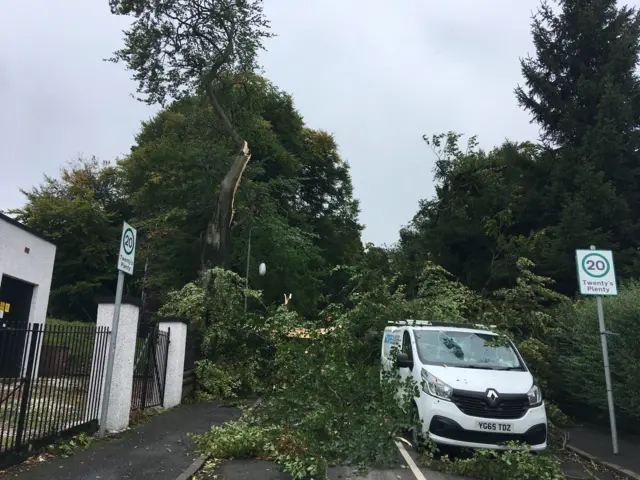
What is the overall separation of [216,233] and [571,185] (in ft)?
41.4

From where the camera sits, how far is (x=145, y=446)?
779 cm

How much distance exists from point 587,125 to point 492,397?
14.1m

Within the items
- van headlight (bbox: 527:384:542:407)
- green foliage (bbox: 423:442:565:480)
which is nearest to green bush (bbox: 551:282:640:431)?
van headlight (bbox: 527:384:542:407)

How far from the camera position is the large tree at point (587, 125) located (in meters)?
15.9

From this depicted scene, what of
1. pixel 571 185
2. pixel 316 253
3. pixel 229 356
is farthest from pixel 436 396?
pixel 316 253

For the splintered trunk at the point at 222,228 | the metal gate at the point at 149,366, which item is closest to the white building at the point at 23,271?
the metal gate at the point at 149,366

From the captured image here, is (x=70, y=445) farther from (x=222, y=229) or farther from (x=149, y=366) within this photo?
(x=222, y=229)

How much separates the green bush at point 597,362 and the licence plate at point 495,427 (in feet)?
8.17

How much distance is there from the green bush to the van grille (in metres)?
2.20

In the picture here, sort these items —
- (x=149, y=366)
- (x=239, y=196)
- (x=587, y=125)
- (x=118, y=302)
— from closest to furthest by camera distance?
(x=118, y=302) < (x=149, y=366) < (x=587, y=125) < (x=239, y=196)

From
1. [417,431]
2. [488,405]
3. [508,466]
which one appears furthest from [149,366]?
[508,466]

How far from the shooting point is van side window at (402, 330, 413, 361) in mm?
8930

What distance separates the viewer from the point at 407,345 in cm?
926

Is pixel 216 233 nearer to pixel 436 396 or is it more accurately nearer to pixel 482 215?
pixel 482 215
